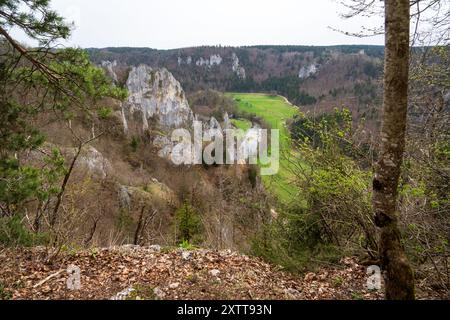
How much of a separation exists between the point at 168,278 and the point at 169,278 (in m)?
0.02

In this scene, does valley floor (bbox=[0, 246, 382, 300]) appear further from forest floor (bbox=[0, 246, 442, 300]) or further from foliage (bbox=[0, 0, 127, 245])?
foliage (bbox=[0, 0, 127, 245])

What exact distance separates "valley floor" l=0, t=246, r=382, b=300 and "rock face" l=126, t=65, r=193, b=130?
62.6 meters

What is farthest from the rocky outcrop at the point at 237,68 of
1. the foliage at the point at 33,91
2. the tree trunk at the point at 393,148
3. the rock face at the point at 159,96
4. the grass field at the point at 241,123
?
the tree trunk at the point at 393,148

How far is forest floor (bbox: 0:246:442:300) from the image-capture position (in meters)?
4.56

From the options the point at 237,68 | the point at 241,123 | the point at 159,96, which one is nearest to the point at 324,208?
the point at 241,123

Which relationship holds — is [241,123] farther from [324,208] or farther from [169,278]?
[169,278]

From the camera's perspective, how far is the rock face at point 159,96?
2751 inches

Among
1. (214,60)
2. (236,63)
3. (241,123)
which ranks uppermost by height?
(214,60)

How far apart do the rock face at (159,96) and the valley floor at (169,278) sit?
6261 centimetres

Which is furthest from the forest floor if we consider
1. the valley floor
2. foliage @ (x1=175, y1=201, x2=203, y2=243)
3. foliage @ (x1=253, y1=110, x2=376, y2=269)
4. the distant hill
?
the distant hill

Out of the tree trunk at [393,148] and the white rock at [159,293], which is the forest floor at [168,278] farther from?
the tree trunk at [393,148]

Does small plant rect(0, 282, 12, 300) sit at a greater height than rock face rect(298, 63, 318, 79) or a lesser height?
lesser

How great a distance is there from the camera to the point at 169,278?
4.97 m
